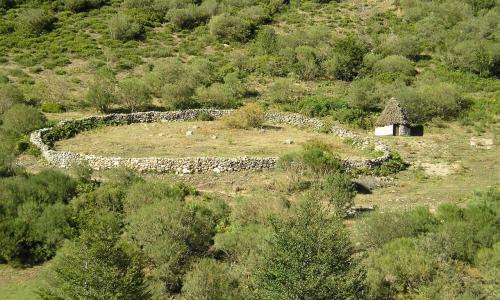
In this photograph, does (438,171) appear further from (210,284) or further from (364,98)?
(210,284)

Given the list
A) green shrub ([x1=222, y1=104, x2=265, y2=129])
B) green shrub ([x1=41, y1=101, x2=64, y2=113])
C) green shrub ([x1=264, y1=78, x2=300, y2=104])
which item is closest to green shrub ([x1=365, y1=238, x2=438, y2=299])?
green shrub ([x1=222, y1=104, x2=265, y2=129])

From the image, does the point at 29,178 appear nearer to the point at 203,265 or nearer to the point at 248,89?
the point at 203,265

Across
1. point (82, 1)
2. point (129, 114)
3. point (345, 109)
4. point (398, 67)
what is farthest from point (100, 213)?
point (82, 1)

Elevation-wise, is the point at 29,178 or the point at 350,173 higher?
the point at 29,178

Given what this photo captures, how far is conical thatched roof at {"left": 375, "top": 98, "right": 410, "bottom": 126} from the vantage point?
32.3 m

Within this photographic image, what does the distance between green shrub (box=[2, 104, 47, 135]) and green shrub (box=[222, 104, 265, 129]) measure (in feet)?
35.8

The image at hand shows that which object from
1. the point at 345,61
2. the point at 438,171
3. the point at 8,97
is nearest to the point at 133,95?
the point at 8,97

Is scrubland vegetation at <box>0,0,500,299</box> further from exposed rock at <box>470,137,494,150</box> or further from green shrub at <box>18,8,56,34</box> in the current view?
exposed rock at <box>470,137,494,150</box>

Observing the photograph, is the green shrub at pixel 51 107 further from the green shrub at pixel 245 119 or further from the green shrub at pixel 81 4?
the green shrub at pixel 81 4

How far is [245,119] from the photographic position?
33156 mm

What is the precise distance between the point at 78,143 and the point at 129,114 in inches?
211

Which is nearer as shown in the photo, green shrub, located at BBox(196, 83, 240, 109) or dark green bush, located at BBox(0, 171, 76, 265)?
dark green bush, located at BBox(0, 171, 76, 265)

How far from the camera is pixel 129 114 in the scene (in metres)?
34.2

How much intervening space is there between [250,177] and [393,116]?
1238 centimetres
